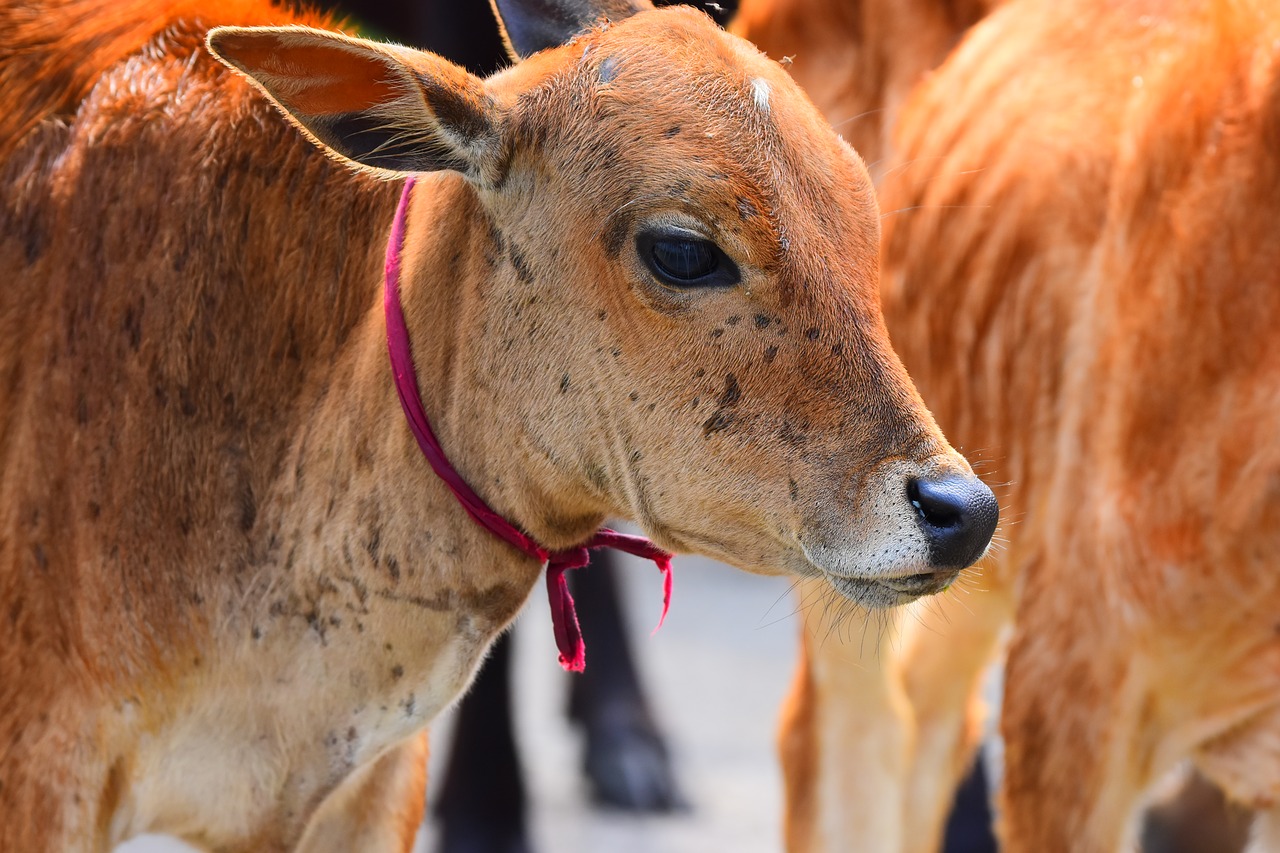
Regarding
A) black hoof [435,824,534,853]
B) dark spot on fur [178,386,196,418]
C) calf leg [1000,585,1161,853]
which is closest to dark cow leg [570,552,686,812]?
black hoof [435,824,534,853]

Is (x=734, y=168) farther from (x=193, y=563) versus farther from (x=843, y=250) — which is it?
(x=193, y=563)

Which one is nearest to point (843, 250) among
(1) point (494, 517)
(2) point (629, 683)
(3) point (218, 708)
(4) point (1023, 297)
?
(1) point (494, 517)

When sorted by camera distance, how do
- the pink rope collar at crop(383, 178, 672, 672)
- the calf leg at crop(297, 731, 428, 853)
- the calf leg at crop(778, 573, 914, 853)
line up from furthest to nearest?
the calf leg at crop(778, 573, 914, 853)
the calf leg at crop(297, 731, 428, 853)
the pink rope collar at crop(383, 178, 672, 672)

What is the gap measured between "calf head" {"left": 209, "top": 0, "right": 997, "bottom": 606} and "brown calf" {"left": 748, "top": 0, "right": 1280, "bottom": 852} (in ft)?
1.72

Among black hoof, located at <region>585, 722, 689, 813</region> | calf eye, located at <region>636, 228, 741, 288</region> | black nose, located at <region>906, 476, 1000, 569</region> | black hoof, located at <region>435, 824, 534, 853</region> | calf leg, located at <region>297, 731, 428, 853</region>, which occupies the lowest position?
black hoof, located at <region>585, 722, 689, 813</region>

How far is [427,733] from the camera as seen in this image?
344 cm

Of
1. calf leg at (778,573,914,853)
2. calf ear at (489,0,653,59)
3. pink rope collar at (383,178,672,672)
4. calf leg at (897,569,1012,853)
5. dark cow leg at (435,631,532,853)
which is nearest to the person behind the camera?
pink rope collar at (383,178,672,672)

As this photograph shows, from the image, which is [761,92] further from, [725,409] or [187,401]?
[187,401]

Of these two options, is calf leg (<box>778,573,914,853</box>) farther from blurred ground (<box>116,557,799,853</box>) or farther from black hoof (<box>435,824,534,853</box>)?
black hoof (<box>435,824,534,853</box>)

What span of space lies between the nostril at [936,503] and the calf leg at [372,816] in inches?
49.2

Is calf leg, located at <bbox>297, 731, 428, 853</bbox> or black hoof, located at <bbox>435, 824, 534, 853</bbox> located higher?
calf leg, located at <bbox>297, 731, 428, 853</bbox>

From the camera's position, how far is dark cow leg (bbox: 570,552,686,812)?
5.89 metres

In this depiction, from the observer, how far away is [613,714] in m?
6.06

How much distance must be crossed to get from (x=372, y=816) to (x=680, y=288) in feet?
4.27
